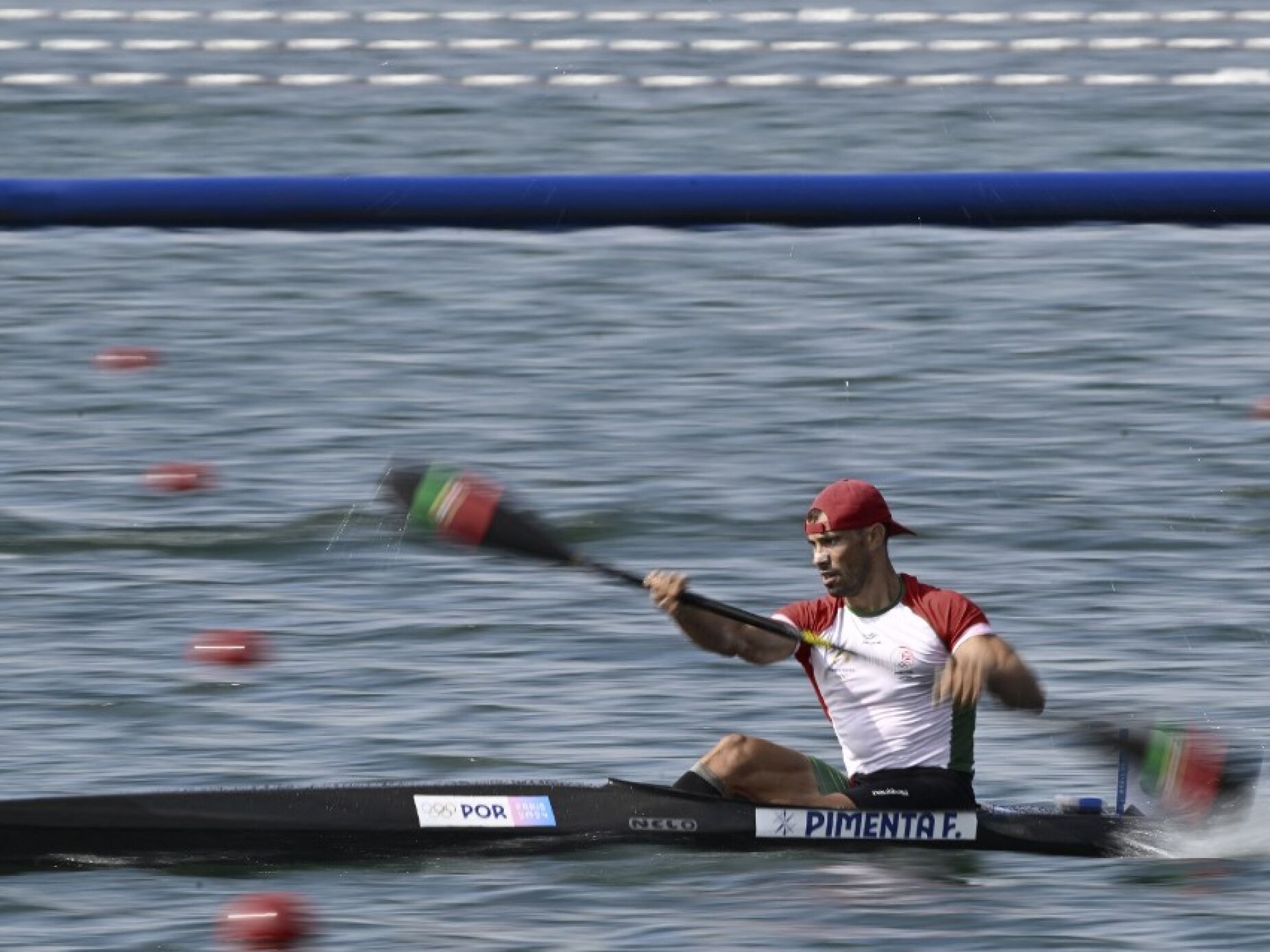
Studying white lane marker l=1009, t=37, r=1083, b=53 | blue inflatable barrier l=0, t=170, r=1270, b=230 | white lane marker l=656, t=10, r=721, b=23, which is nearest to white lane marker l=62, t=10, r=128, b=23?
white lane marker l=656, t=10, r=721, b=23

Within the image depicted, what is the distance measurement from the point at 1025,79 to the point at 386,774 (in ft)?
37.1

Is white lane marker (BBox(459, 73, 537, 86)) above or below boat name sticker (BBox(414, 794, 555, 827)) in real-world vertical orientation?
above

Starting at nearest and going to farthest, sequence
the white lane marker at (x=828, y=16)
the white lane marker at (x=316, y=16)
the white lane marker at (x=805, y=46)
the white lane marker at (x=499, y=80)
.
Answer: the white lane marker at (x=499, y=80), the white lane marker at (x=805, y=46), the white lane marker at (x=828, y=16), the white lane marker at (x=316, y=16)

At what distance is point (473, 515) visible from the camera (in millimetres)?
7371

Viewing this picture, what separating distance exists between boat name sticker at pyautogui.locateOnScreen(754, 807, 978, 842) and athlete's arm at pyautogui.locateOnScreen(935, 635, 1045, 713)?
0.30m

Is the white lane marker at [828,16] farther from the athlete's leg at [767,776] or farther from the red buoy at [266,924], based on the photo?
the red buoy at [266,924]

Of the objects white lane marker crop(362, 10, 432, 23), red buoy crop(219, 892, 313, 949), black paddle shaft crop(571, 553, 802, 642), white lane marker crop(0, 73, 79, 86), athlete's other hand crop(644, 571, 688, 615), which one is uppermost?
white lane marker crop(362, 10, 432, 23)

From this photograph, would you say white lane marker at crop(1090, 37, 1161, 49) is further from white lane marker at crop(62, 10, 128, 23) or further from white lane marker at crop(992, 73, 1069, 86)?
white lane marker at crop(62, 10, 128, 23)

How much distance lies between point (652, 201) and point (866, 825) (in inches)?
327

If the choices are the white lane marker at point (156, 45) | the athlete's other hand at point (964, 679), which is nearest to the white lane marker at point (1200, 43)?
the white lane marker at point (156, 45)

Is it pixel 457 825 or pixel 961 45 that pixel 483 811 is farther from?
pixel 961 45

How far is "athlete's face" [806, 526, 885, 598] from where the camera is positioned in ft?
21.9

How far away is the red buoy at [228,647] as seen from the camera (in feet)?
28.9

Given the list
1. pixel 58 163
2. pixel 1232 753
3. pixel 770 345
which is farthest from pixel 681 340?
pixel 1232 753
